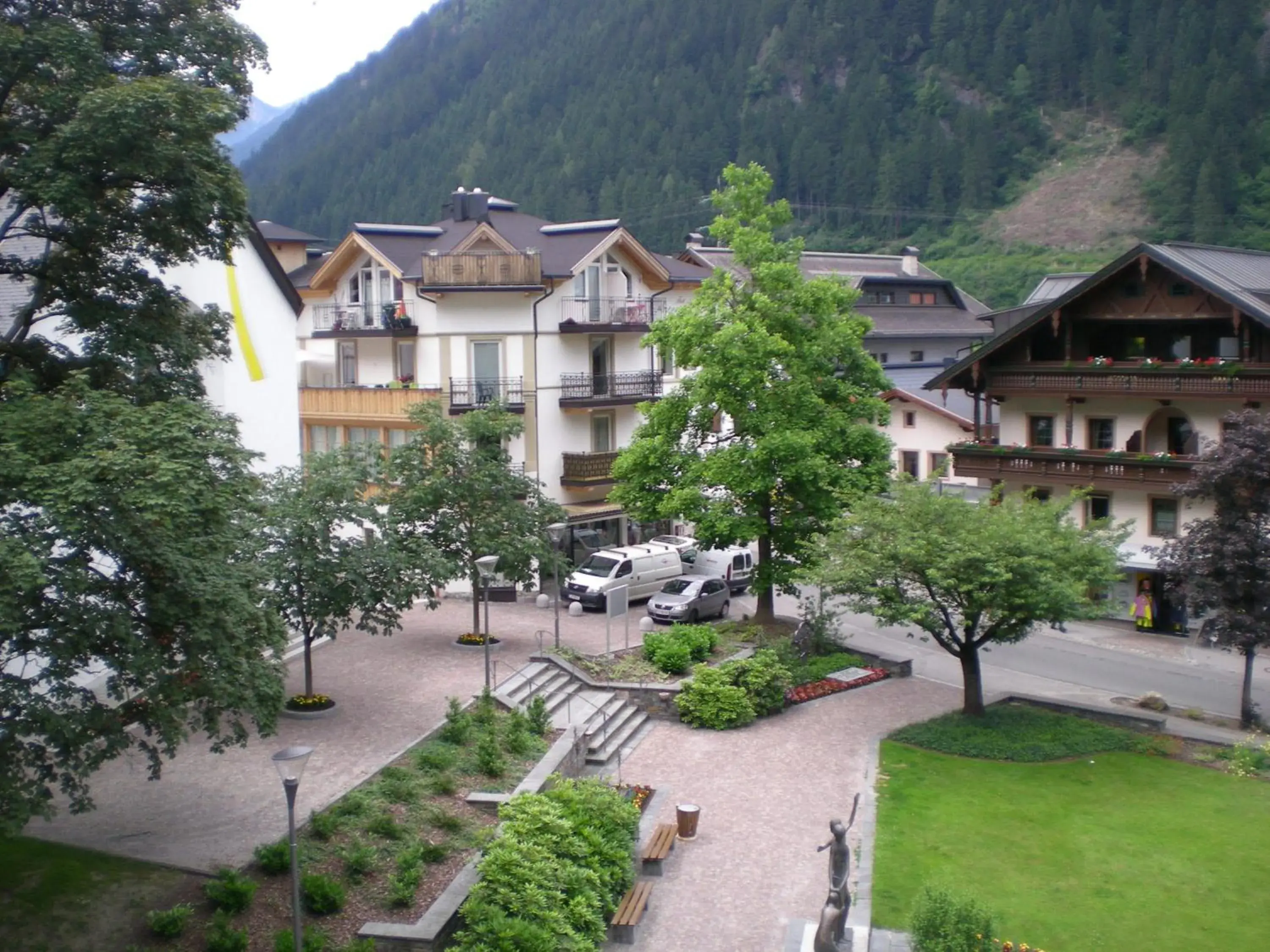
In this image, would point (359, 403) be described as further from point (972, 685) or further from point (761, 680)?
point (972, 685)

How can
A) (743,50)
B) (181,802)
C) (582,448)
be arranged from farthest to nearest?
(743,50) < (582,448) < (181,802)

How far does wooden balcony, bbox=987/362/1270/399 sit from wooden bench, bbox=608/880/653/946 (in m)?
21.8

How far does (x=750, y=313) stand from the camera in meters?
29.8

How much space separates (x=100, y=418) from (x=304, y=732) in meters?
10.00

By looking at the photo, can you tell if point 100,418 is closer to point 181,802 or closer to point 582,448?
point 181,802

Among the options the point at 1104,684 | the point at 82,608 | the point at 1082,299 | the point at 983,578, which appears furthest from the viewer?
the point at 1082,299

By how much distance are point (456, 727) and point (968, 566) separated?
32.0ft

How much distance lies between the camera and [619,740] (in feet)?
77.4

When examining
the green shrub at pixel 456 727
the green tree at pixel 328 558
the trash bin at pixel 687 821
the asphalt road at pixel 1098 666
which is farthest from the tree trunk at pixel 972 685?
the green tree at pixel 328 558

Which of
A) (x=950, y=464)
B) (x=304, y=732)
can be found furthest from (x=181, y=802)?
(x=950, y=464)

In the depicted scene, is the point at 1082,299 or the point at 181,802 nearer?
the point at 181,802

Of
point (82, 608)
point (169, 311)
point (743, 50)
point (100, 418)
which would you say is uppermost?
point (743, 50)

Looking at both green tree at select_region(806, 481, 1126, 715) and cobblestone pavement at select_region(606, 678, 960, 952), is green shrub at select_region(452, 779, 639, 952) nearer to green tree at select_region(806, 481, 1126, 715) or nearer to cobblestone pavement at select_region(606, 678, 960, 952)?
cobblestone pavement at select_region(606, 678, 960, 952)

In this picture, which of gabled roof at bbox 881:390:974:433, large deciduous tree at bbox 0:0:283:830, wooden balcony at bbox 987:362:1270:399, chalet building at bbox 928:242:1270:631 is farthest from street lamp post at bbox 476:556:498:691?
gabled roof at bbox 881:390:974:433
